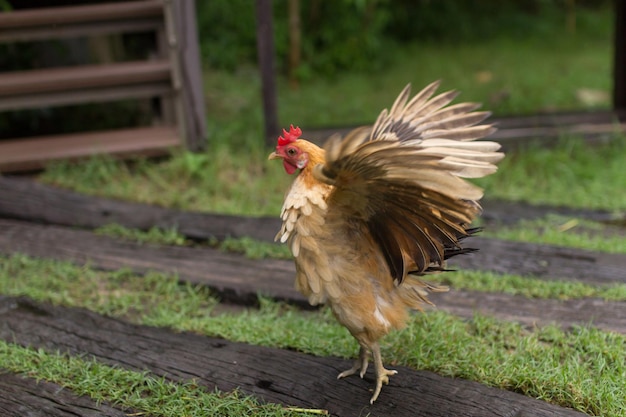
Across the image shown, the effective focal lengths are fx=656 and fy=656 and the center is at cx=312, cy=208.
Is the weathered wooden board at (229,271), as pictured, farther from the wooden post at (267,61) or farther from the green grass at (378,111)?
the wooden post at (267,61)

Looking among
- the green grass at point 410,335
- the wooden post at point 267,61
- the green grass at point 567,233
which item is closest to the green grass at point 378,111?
the wooden post at point 267,61

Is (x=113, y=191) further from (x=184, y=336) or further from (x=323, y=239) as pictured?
(x=323, y=239)

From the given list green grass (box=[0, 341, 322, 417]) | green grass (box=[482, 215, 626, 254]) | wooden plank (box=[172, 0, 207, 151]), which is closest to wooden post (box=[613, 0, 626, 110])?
green grass (box=[482, 215, 626, 254])

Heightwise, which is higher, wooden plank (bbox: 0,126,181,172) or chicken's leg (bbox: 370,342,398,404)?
wooden plank (bbox: 0,126,181,172)

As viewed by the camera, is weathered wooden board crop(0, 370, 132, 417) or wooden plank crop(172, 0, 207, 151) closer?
weathered wooden board crop(0, 370, 132, 417)

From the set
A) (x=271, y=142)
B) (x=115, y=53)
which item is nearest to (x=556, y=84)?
(x=271, y=142)

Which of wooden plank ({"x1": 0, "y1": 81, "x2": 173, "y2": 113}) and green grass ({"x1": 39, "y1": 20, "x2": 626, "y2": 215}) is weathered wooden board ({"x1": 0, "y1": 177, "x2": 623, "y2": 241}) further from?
wooden plank ({"x1": 0, "y1": 81, "x2": 173, "y2": 113})

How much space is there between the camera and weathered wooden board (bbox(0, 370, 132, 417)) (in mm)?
2867

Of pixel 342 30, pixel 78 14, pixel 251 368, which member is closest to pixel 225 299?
pixel 251 368

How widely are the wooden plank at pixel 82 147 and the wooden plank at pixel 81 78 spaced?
50 centimetres

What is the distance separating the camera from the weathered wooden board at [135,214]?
4887 millimetres

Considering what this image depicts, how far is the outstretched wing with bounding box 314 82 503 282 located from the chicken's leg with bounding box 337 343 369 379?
19.0 inches

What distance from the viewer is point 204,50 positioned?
951 cm

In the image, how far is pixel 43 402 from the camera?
116 inches
